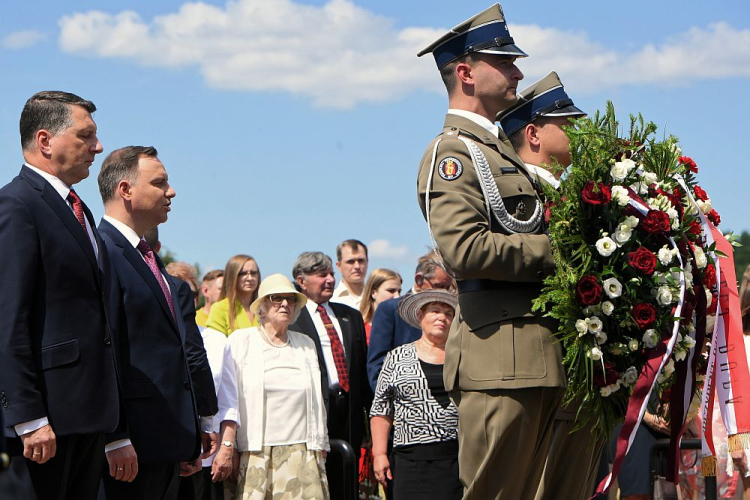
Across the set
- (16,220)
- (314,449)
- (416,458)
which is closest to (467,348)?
(16,220)

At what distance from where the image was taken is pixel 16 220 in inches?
175

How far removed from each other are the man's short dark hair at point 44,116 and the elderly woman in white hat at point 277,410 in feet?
12.5

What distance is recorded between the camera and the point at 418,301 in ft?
27.0

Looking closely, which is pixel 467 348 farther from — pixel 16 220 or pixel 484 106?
pixel 16 220

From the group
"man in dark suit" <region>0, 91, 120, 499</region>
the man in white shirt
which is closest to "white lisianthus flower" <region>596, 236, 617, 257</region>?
"man in dark suit" <region>0, 91, 120, 499</region>

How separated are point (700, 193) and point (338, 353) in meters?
4.96

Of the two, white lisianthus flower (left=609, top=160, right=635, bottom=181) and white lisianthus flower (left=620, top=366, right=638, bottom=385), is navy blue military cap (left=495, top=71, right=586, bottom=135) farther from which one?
white lisianthus flower (left=620, top=366, right=638, bottom=385)

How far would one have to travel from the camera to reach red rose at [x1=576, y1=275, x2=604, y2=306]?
14.2 ft

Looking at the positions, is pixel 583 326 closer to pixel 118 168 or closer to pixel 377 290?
pixel 118 168

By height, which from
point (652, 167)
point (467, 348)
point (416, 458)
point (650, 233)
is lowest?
point (416, 458)

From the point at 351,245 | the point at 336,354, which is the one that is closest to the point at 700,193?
the point at 336,354

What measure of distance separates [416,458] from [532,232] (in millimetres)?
3309

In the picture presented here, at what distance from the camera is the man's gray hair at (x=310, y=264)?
9812 millimetres

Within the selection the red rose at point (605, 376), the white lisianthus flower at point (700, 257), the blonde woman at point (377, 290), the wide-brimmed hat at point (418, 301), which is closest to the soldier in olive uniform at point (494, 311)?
the red rose at point (605, 376)
